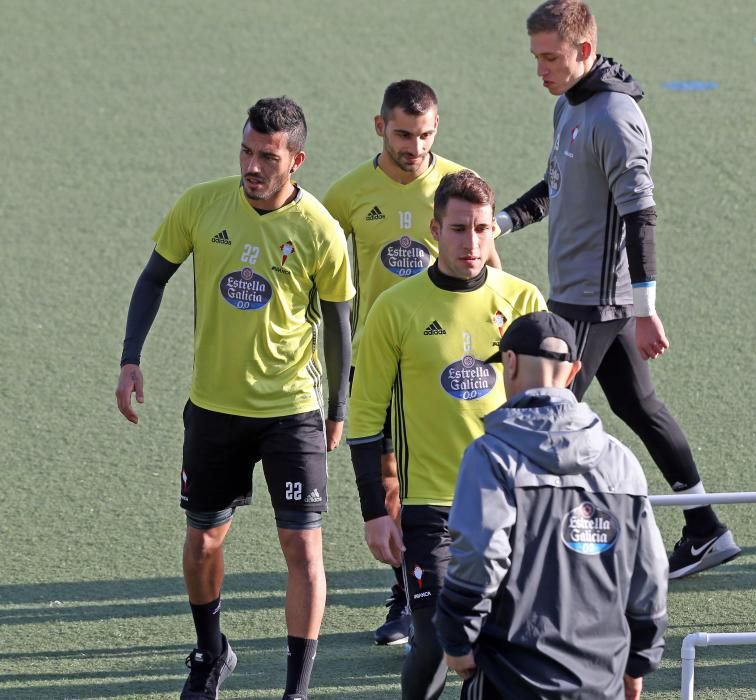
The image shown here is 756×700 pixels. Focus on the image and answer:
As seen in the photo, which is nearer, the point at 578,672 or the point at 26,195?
the point at 578,672

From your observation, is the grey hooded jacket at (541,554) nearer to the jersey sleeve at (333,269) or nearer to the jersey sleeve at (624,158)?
the jersey sleeve at (333,269)

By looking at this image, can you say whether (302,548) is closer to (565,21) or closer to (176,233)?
(176,233)

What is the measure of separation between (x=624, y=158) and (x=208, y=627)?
7.14 ft

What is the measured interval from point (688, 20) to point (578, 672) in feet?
29.9

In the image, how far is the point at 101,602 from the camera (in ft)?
16.6

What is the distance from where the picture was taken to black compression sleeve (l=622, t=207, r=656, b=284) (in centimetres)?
461

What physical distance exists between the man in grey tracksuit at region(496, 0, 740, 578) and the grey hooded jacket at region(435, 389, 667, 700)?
175 centimetres

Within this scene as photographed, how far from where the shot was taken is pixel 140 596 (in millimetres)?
5102

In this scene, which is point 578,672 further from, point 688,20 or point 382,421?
point 688,20

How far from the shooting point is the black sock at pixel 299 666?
4.31 meters

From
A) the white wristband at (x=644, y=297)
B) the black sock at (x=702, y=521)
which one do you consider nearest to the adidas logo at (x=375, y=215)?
the white wristband at (x=644, y=297)

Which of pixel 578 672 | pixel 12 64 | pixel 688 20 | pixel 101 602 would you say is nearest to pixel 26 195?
pixel 12 64

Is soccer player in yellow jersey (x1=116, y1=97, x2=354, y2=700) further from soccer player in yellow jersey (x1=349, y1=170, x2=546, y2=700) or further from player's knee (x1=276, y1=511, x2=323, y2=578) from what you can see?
soccer player in yellow jersey (x1=349, y1=170, x2=546, y2=700)

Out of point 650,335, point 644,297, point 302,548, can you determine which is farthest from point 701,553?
point 302,548
